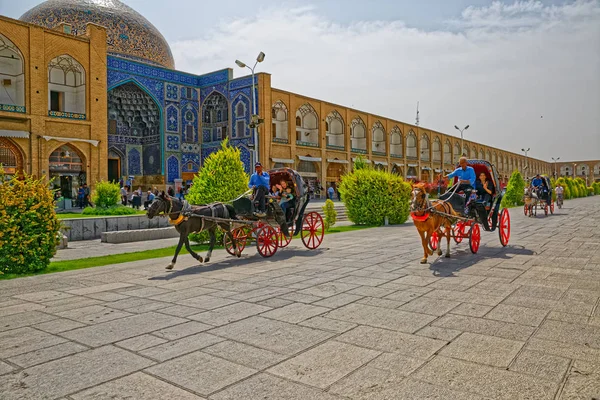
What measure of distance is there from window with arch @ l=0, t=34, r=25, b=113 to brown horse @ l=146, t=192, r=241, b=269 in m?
21.1

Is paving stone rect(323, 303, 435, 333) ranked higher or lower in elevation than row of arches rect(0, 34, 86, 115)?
lower

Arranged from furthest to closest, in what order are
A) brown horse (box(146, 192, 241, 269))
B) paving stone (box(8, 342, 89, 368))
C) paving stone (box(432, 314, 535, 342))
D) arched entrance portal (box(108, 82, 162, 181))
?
arched entrance portal (box(108, 82, 162, 181)) → brown horse (box(146, 192, 241, 269)) → paving stone (box(432, 314, 535, 342)) → paving stone (box(8, 342, 89, 368))

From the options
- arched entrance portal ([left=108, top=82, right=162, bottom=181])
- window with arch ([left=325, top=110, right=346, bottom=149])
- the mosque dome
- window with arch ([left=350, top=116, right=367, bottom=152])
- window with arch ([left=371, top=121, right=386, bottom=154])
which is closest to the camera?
the mosque dome

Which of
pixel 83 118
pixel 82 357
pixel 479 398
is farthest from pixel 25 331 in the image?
pixel 83 118

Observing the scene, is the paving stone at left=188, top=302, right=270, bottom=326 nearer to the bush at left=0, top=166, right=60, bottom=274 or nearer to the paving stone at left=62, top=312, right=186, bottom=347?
the paving stone at left=62, top=312, right=186, bottom=347

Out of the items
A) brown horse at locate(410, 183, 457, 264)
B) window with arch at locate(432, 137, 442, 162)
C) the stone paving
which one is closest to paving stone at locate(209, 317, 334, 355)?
the stone paving

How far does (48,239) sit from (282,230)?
4293 mm

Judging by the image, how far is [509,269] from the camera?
7008mm

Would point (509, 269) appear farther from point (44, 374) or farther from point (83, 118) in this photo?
point (83, 118)

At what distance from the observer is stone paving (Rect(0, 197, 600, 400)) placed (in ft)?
9.81

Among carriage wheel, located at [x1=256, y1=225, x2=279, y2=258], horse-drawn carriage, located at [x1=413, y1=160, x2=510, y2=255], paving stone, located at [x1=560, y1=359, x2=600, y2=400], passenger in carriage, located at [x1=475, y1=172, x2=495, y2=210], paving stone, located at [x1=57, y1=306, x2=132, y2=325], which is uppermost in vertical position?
passenger in carriage, located at [x1=475, y1=172, x2=495, y2=210]

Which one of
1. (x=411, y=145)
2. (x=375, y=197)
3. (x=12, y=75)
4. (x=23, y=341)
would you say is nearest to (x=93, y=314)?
(x=23, y=341)

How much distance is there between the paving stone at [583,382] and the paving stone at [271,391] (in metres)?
1.45

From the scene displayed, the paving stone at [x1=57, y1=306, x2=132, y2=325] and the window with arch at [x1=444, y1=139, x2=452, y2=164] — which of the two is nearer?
the paving stone at [x1=57, y1=306, x2=132, y2=325]
